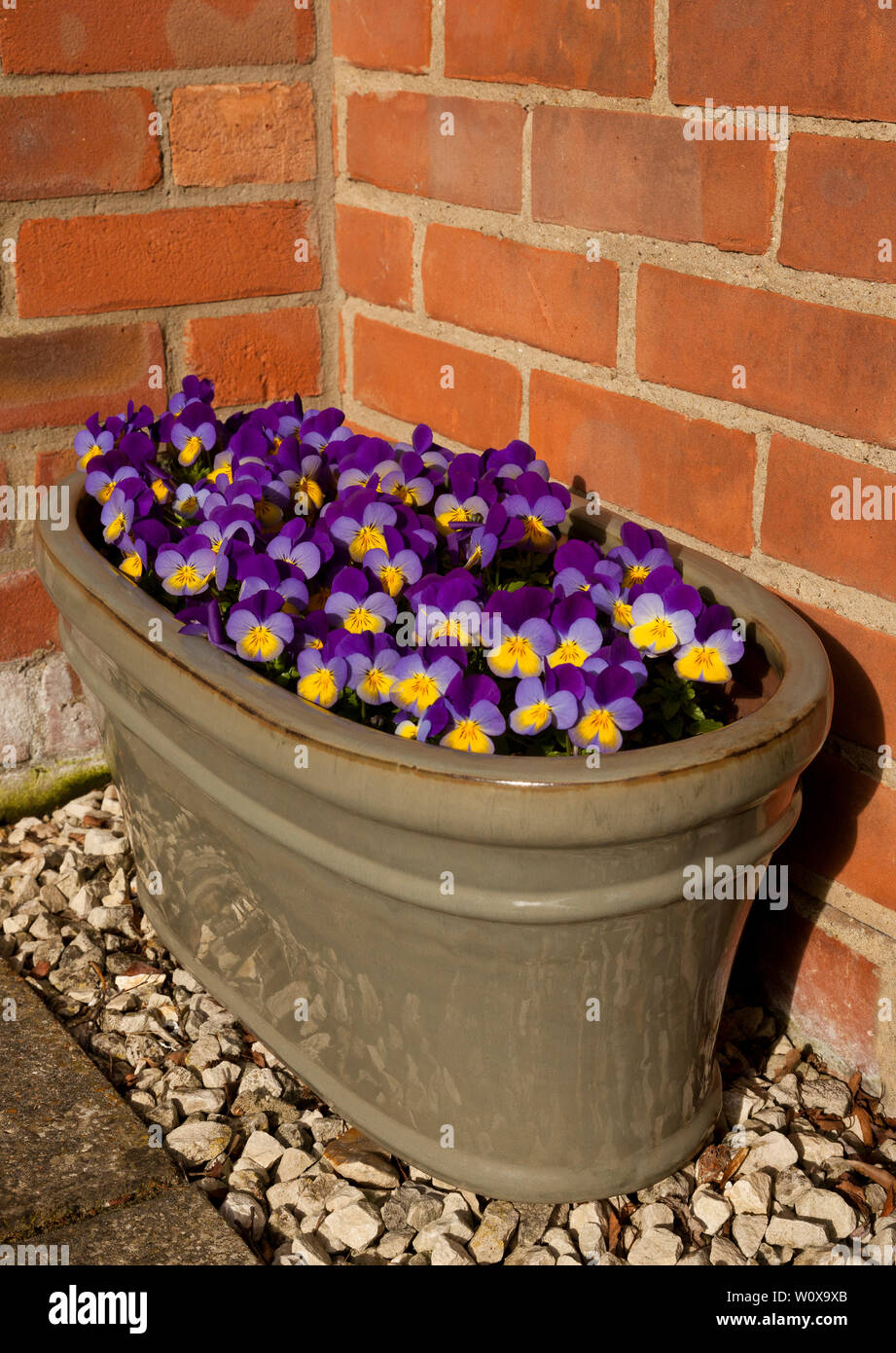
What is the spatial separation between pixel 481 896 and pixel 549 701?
17 centimetres

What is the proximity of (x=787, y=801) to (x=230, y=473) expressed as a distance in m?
0.71

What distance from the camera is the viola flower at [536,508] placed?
1.33m

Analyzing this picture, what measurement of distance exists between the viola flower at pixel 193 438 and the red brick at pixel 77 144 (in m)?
0.41

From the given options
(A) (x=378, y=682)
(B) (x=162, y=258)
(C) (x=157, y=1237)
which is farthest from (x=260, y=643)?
(B) (x=162, y=258)

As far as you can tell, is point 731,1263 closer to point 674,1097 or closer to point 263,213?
point 674,1097

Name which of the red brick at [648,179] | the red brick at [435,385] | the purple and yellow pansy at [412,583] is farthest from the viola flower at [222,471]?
the red brick at [648,179]

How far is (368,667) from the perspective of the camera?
1.16 m

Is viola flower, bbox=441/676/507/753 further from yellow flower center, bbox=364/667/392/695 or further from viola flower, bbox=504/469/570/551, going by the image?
viola flower, bbox=504/469/570/551

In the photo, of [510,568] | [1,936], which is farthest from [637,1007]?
[1,936]

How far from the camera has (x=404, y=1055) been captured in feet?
3.86

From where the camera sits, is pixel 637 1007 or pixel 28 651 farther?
pixel 28 651

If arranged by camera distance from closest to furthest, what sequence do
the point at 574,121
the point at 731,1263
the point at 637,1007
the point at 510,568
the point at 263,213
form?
the point at 637,1007 < the point at 731,1263 < the point at 510,568 < the point at 574,121 < the point at 263,213

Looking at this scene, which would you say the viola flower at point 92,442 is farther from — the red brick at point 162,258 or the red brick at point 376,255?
the red brick at point 376,255

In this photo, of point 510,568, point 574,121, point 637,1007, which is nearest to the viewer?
point 637,1007
